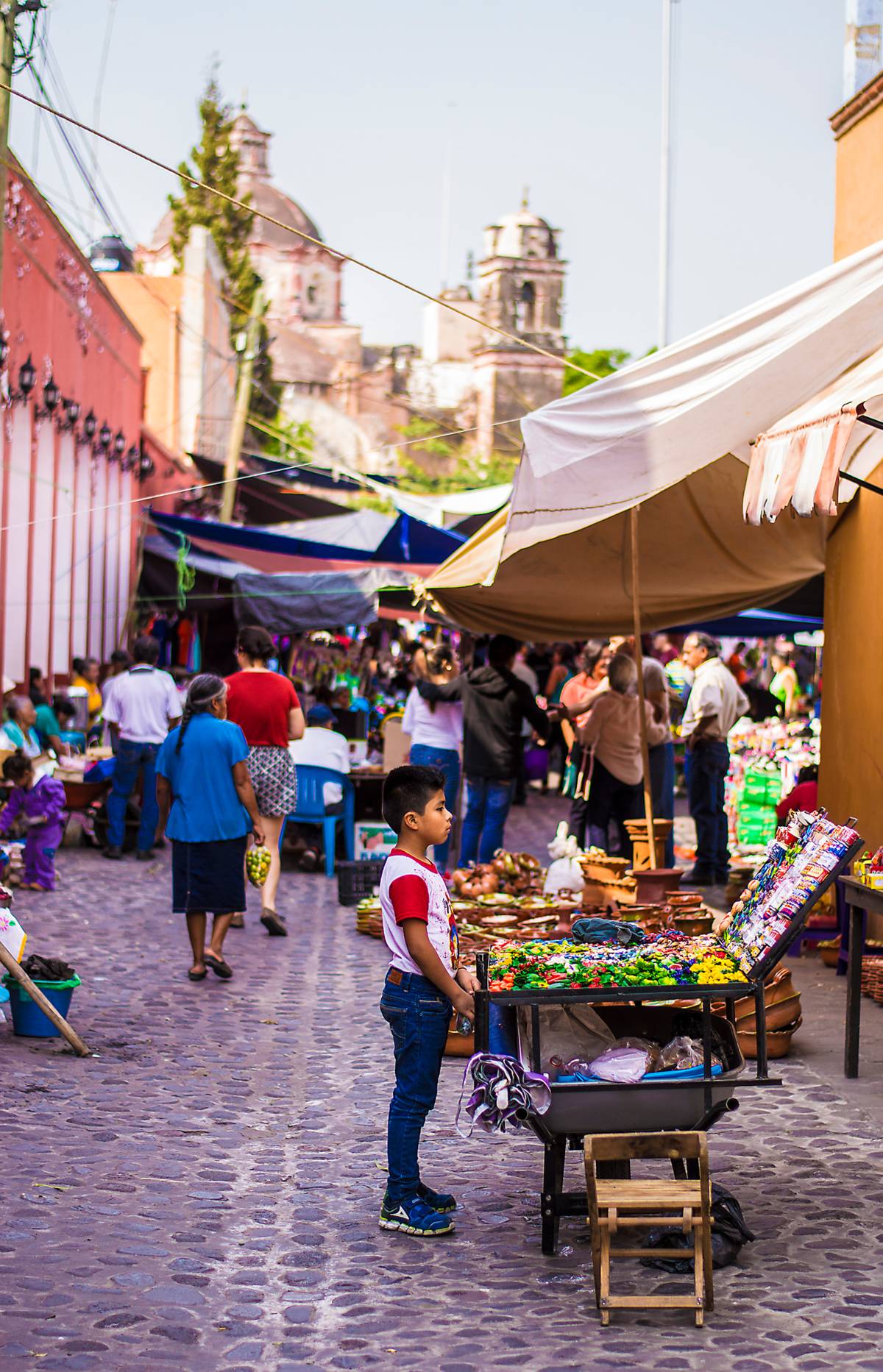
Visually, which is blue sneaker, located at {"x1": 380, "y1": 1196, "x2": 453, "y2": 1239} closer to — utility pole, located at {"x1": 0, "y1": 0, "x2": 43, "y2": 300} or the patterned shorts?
Answer: the patterned shorts

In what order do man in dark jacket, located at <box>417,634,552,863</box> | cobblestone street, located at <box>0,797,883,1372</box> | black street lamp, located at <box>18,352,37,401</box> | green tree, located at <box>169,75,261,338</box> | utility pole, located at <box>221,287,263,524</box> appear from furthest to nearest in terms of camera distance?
green tree, located at <box>169,75,261,338</box>, utility pole, located at <box>221,287,263,524</box>, black street lamp, located at <box>18,352,37,401</box>, man in dark jacket, located at <box>417,634,552,863</box>, cobblestone street, located at <box>0,797,883,1372</box>

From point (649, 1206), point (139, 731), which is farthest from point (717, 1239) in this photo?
point (139, 731)

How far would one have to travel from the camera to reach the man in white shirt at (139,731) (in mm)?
13914

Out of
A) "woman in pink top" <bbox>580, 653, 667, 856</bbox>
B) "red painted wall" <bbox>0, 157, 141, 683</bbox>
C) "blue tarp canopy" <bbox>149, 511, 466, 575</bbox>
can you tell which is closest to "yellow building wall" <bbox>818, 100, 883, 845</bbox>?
"woman in pink top" <bbox>580, 653, 667, 856</bbox>

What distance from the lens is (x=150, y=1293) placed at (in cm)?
446

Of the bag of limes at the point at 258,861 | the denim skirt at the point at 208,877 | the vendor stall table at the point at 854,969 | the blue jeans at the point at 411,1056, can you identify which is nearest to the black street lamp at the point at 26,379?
the bag of limes at the point at 258,861

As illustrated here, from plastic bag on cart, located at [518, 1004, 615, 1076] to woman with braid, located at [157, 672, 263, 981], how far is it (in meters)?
4.14

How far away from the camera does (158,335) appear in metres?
33.9

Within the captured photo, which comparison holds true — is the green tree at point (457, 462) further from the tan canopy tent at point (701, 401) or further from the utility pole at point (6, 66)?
the tan canopy tent at point (701, 401)

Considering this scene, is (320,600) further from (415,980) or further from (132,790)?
(415,980)

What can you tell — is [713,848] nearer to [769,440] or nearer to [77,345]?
[769,440]

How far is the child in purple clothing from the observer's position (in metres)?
11.7

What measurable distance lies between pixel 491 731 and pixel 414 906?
757cm

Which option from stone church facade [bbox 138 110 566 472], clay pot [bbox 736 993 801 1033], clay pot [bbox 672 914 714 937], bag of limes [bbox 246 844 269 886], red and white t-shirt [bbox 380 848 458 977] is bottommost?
clay pot [bbox 736 993 801 1033]
